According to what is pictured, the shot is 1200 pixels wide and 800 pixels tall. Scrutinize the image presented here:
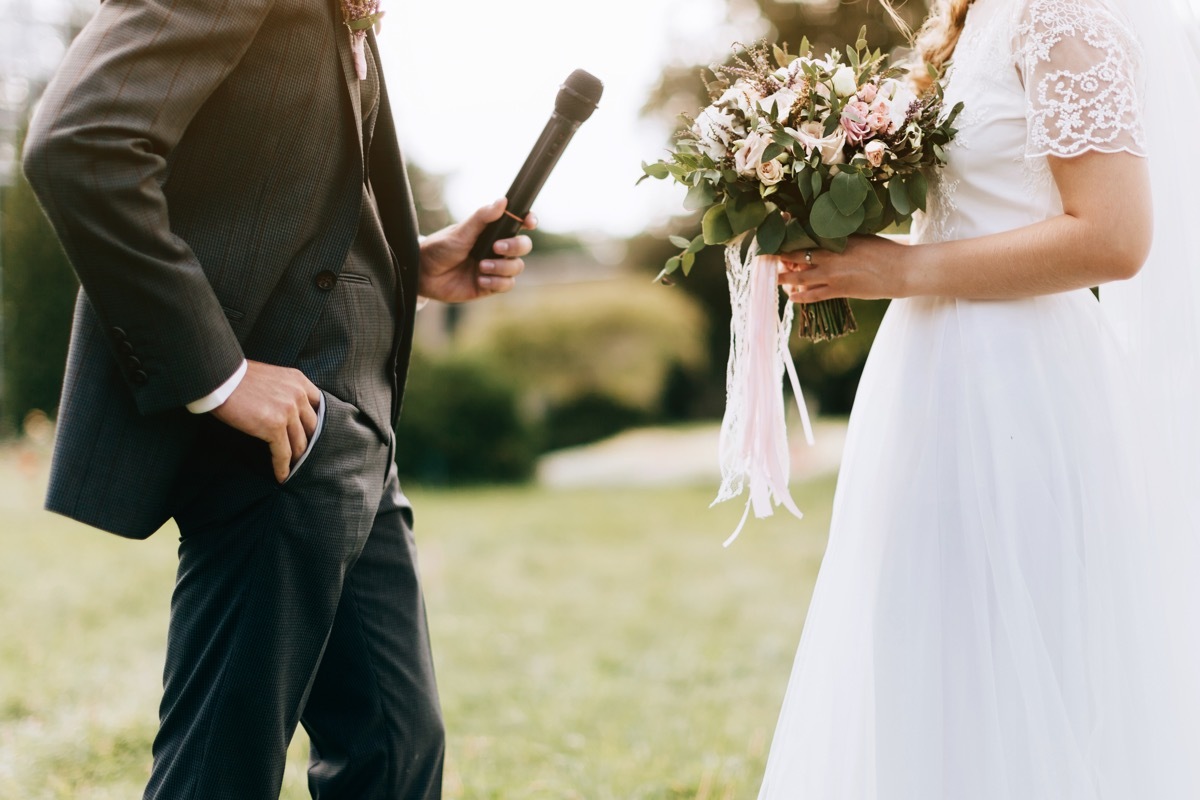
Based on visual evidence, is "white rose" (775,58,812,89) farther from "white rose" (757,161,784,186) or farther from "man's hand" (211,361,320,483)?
"man's hand" (211,361,320,483)

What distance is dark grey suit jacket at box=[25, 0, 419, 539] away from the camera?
1435 millimetres

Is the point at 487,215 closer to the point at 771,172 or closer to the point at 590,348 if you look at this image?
the point at 771,172

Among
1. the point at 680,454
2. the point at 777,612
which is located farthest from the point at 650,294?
the point at 777,612

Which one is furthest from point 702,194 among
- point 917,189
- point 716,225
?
point 917,189

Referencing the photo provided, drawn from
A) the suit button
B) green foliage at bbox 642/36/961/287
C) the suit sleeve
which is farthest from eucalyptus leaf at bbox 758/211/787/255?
the suit sleeve

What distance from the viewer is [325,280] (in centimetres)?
175

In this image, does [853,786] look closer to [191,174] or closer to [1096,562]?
[1096,562]

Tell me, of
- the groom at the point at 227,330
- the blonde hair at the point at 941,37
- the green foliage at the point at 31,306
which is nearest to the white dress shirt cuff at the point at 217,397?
the groom at the point at 227,330

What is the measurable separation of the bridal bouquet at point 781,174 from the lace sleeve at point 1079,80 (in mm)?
171

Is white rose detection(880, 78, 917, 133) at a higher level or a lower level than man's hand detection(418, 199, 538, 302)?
higher

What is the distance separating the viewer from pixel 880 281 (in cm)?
209

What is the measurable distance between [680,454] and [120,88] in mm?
16847

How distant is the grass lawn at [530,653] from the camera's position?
10.8 feet

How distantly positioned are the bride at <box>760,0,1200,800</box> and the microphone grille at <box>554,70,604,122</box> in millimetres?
584
